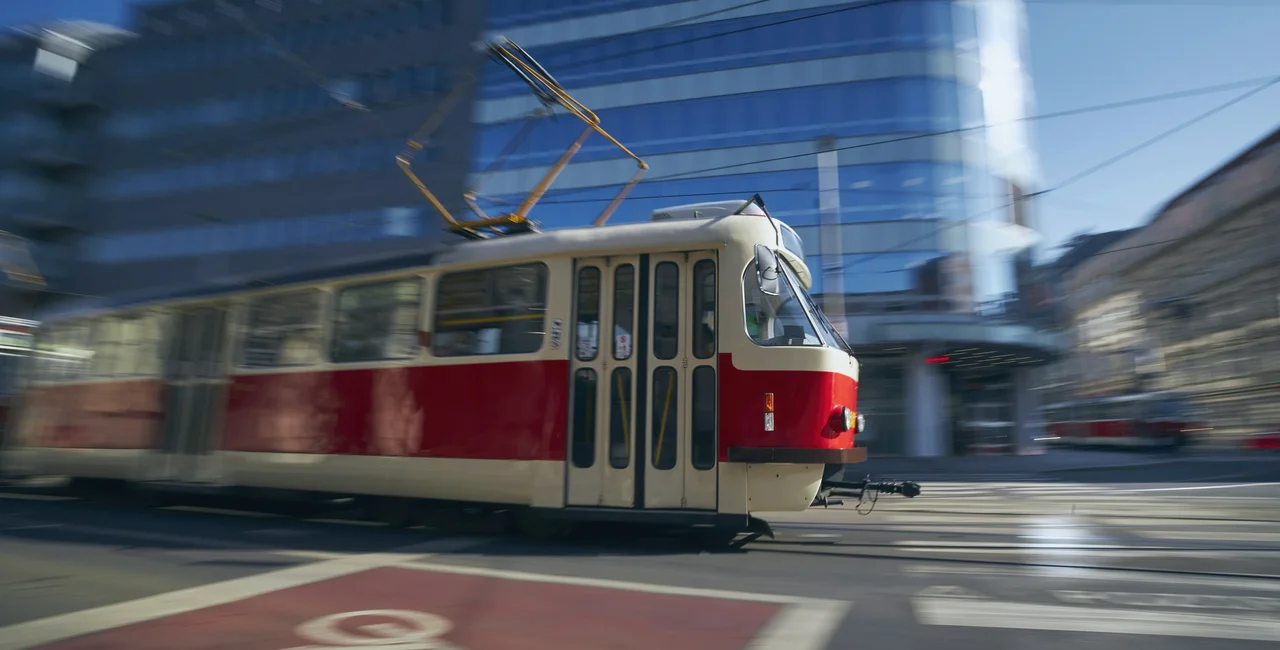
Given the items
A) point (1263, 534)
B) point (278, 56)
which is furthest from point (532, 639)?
point (278, 56)

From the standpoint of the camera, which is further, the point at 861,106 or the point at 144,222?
the point at 144,222

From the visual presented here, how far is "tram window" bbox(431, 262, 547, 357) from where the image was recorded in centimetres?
704

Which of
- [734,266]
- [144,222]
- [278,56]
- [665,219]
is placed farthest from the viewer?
[144,222]

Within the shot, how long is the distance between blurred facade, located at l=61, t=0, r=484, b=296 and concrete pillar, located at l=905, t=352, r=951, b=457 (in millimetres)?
16530

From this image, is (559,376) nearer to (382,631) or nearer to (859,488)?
(859,488)

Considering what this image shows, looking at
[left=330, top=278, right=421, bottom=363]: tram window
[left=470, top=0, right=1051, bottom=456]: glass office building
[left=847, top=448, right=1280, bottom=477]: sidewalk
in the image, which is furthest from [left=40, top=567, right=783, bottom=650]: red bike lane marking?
[left=470, top=0, right=1051, bottom=456]: glass office building

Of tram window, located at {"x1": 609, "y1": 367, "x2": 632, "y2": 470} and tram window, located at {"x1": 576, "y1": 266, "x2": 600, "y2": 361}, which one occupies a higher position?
tram window, located at {"x1": 576, "y1": 266, "x2": 600, "y2": 361}

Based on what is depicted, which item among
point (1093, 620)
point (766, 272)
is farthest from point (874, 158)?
point (1093, 620)

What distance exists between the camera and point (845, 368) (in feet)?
22.5

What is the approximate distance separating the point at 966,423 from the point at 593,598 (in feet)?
73.5

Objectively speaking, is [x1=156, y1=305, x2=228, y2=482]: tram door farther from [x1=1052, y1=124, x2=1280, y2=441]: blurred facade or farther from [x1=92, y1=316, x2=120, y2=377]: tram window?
[x1=1052, y1=124, x2=1280, y2=441]: blurred facade

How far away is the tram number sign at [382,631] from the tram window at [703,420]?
8.67ft

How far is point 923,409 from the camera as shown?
22.5 meters

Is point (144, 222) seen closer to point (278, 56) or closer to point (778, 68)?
point (278, 56)
